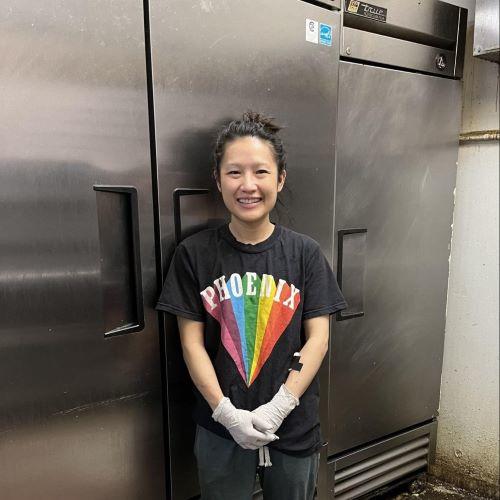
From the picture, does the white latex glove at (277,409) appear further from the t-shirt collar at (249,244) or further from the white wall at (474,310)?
the white wall at (474,310)

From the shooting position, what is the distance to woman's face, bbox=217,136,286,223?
1.04m

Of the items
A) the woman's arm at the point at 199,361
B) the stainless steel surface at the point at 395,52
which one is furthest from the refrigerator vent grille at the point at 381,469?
the stainless steel surface at the point at 395,52

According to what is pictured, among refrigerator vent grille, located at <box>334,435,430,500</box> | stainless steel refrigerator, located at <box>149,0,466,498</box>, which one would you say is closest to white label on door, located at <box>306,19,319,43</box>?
stainless steel refrigerator, located at <box>149,0,466,498</box>

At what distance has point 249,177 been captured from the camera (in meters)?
1.05

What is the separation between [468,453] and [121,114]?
1.94 meters

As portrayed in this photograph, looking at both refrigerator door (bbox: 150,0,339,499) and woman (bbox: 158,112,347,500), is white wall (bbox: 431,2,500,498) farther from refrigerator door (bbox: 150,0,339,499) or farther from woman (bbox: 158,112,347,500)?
woman (bbox: 158,112,347,500)

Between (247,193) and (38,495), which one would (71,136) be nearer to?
(247,193)

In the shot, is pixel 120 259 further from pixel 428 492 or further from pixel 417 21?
pixel 428 492

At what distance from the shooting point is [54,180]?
0.95 m

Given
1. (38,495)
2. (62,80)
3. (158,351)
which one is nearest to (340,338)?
(158,351)

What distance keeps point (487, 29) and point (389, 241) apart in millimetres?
795

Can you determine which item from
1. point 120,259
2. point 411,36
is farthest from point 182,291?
point 411,36

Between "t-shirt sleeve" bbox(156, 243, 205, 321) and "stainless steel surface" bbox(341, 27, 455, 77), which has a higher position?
"stainless steel surface" bbox(341, 27, 455, 77)

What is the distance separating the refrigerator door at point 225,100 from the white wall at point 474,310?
69cm
